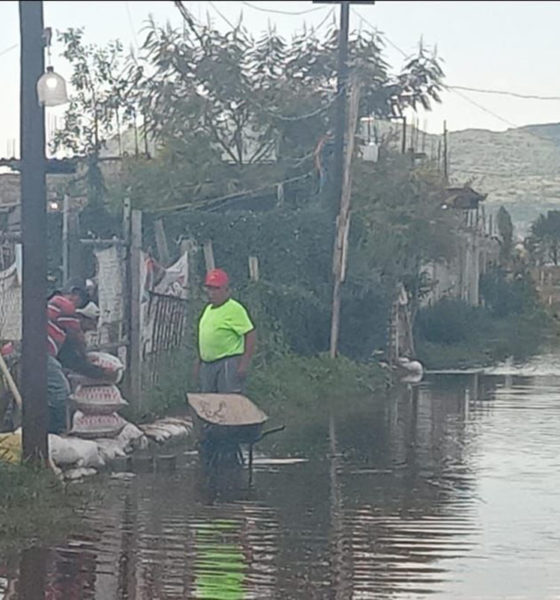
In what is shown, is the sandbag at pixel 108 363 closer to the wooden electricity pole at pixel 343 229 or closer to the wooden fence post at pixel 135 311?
the wooden fence post at pixel 135 311

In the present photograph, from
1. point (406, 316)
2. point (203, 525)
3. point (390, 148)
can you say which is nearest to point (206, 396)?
point (203, 525)

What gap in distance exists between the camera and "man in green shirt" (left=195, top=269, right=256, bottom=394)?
14.0m

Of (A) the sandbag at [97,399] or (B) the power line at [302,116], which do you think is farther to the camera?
(B) the power line at [302,116]

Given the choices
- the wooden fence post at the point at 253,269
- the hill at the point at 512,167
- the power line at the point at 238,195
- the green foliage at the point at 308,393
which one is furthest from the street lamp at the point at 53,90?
the hill at the point at 512,167

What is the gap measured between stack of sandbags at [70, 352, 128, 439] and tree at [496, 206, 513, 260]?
48.9m

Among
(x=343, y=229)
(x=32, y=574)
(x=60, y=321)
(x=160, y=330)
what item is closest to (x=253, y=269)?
(x=343, y=229)

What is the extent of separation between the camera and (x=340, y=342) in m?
25.8

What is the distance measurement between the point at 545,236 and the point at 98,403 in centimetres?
5799

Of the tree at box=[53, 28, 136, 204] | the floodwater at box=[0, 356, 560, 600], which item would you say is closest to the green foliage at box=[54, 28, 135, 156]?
the tree at box=[53, 28, 136, 204]

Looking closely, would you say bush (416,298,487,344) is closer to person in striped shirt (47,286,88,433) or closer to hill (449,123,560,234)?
hill (449,123,560,234)

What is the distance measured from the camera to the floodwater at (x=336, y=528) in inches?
349

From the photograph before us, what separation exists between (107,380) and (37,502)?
3.67m

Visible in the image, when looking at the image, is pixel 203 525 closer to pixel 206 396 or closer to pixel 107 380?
pixel 206 396

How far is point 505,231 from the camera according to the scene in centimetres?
6619
